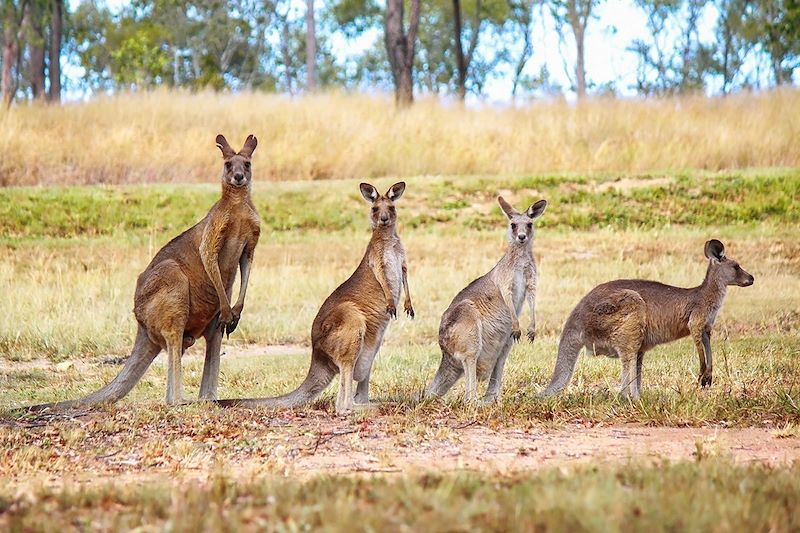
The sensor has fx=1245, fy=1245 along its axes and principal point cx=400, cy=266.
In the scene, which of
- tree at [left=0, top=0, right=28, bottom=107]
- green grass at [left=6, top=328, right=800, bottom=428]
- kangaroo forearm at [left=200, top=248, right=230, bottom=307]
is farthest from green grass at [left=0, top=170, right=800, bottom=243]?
tree at [left=0, top=0, right=28, bottom=107]

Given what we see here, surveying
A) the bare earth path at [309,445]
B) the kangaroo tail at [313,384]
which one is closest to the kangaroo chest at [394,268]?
the kangaroo tail at [313,384]

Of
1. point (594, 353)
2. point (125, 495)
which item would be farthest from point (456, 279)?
point (125, 495)

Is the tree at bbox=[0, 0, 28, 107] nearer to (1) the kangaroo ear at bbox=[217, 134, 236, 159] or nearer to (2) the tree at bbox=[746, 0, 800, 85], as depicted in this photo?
(2) the tree at bbox=[746, 0, 800, 85]

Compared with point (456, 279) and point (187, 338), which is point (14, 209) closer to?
point (456, 279)

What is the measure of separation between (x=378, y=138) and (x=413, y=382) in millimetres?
12668

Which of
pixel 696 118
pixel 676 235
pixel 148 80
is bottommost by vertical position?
pixel 676 235

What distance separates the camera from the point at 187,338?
7.86 meters

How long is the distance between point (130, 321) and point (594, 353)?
568 centimetres

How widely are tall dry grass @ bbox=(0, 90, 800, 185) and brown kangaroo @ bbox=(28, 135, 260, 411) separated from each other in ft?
40.3

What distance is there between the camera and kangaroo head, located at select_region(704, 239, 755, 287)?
7.78 meters

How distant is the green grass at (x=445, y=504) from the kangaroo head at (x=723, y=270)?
3.05 m

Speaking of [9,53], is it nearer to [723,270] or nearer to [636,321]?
[723,270]

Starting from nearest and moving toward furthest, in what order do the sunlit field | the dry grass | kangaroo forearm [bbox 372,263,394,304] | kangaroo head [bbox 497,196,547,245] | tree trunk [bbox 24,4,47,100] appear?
1. the sunlit field
2. kangaroo forearm [bbox 372,263,394,304]
3. kangaroo head [bbox 497,196,547,245]
4. the dry grass
5. tree trunk [bbox 24,4,47,100]

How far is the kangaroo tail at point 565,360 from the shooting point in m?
7.59
